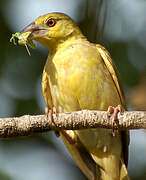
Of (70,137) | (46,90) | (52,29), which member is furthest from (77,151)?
(52,29)

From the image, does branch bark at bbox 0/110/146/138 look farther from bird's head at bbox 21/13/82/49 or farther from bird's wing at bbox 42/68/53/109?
bird's head at bbox 21/13/82/49

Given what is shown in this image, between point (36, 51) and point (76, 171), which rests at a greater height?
point (36, 51)

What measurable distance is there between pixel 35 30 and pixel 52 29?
223 mm

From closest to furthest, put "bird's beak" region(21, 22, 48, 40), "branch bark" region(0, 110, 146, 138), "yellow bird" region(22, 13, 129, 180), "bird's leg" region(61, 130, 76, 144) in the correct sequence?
"branch bark" region(0, 110, 146, 138) → "yellow bird" region(22, 13, 129, 180) → "bird's beak" region(21, 22, 48, 40) → "bird's leg" region(61, 130, 76, 144)

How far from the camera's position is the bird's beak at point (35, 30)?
5.27 metres

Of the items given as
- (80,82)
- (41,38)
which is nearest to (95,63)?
(80,82)

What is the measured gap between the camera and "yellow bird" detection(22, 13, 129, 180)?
5020 millimetres

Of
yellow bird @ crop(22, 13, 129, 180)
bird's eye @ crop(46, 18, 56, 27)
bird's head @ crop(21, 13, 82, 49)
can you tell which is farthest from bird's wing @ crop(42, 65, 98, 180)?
bird's eye @ crop(46, 18, 56, 27)

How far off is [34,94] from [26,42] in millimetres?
1280

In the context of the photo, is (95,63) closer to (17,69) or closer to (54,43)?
(54,43)

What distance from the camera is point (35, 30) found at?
537 cm

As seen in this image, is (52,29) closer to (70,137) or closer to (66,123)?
(70,137)

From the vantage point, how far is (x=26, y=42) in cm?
513

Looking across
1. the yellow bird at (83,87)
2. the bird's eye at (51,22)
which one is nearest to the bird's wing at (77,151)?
the yellow bird at (83,87)
